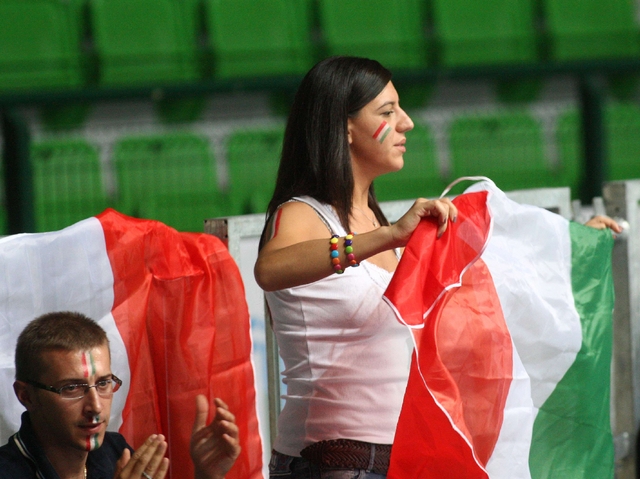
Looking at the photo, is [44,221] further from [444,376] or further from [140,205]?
[444,376]

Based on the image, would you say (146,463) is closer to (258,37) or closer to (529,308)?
(529,308)

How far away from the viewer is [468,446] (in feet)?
5.71

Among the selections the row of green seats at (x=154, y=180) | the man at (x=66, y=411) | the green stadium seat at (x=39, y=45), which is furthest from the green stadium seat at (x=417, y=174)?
the man at (x=66, y=411)

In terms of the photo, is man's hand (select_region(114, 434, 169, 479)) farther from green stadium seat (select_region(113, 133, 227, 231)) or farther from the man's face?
green stadium seat (select_region(113, 133, 227, 231))

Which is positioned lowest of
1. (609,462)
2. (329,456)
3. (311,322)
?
(609,462)

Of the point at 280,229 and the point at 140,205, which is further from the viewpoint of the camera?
the point at 140,205

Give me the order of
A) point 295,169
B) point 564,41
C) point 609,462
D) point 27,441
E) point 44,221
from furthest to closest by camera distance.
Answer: point 564,41, point 44,221, point 609,462, point 295,169, point 27,441

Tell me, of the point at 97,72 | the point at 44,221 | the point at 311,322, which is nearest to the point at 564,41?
the point at 97,72

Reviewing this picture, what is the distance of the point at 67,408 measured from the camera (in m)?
1.65

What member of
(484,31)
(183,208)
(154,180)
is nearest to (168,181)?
(154,180)

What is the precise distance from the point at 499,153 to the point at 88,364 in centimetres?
575

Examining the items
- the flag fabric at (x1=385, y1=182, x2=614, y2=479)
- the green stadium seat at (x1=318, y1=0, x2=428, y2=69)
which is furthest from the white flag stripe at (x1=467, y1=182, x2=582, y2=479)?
the green stadium seat at (x1=318, y1=0, x2=428, y2=69)

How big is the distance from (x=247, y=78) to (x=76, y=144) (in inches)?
47.9

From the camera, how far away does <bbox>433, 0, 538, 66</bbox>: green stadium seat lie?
7340 millimetres
